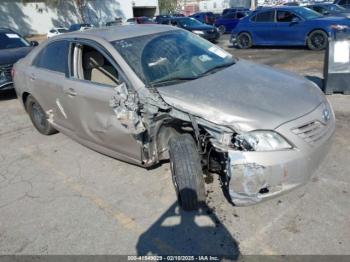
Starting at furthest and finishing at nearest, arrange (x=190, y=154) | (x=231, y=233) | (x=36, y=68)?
(x=36, y=68), (x=190, y=154), (x=231, y=233)

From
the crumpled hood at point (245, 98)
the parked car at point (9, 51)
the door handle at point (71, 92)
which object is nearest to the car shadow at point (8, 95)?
the parked car at point (9, 51)

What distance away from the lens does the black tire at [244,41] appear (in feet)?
44.8

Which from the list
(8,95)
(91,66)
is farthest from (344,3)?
(91,66)

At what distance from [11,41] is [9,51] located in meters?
0.81

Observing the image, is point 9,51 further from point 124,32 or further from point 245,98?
point 245,98

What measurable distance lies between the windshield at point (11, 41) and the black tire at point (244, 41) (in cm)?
832

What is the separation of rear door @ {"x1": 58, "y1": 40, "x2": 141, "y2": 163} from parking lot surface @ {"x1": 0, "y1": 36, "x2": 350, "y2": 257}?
400mm

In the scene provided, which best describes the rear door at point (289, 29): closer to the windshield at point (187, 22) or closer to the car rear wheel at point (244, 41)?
Result: the car rear wheel at point (244, 41)

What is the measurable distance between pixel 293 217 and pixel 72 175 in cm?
257

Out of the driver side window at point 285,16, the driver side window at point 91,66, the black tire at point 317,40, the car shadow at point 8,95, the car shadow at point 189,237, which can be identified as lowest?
the car shadow at point 189,237

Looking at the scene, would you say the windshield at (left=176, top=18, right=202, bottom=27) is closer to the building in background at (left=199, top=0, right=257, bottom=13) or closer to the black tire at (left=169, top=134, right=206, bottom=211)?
the black tire at (left=169, top=134, right=206, bottom=211)

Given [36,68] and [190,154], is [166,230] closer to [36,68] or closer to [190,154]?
[190,154]

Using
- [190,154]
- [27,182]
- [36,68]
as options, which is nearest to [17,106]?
[36,68]

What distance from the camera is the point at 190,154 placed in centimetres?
312
